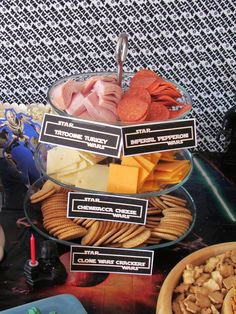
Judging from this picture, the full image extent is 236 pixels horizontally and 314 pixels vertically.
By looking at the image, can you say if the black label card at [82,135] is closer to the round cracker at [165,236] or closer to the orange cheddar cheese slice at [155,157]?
the orange cheddar cheese slice at [155,157]

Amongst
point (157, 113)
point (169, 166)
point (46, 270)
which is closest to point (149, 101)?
point (157, 113)

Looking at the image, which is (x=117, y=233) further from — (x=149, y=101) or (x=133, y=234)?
(x=149, y=101)

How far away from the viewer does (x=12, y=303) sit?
741 millimetres

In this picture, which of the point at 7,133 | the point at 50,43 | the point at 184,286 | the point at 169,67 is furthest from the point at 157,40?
the point at 184,286

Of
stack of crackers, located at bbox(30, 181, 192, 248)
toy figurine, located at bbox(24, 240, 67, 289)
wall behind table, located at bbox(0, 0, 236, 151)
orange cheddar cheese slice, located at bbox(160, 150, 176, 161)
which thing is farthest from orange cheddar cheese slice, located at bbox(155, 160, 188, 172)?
wall behind table, located at bbox(0, 0, 236, 151)

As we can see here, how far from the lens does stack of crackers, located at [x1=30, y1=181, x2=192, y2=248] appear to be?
824mm

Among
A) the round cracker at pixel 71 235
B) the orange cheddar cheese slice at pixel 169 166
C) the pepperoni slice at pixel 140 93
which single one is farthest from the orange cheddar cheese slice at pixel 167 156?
the round cracker at pixel 71 235

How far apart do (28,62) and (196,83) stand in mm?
507

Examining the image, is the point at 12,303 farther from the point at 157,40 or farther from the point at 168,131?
the point at 157,40

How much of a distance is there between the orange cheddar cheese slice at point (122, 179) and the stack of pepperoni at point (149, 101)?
0.09 m

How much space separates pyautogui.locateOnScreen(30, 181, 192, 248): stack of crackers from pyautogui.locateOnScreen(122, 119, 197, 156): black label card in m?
0.17

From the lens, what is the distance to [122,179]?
796 mm

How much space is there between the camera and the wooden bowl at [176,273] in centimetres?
68

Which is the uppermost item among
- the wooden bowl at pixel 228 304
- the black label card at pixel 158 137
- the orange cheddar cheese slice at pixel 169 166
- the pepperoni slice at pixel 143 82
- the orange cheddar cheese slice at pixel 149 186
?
the pepperoni slice at pixel 143 82
